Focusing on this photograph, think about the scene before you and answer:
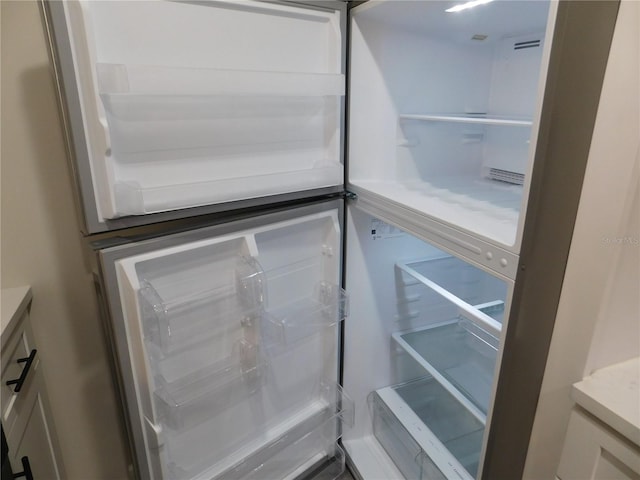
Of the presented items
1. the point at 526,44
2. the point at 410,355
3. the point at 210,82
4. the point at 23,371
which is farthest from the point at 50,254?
the point at 526,44

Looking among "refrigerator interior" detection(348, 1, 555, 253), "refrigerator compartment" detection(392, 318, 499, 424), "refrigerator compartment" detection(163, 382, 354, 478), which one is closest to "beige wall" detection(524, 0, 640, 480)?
"refrigerator interior" detection(348, 1, 555, 253)

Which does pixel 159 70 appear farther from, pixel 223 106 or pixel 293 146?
pixel 293 146

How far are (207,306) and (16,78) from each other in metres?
0.74

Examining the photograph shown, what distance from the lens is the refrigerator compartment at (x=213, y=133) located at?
765mm

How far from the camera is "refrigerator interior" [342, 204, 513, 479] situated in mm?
1356

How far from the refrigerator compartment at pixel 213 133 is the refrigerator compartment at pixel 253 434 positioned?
2.06 feet

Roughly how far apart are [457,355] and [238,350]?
920 mm

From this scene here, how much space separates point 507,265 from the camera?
73 cm

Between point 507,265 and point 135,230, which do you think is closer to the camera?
point 507,265

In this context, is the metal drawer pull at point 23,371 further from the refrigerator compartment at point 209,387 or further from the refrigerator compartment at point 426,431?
the refrigerator compartment at point 426,431

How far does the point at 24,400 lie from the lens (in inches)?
39.3

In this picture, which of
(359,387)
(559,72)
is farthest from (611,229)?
(359,387)

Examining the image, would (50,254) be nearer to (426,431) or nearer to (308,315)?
(308,315)

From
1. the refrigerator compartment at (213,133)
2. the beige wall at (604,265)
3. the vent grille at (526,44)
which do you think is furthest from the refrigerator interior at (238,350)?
the vent grille at (526,44)
